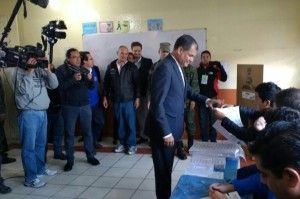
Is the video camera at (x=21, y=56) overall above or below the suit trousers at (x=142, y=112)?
above

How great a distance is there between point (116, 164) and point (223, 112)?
7.13 feet

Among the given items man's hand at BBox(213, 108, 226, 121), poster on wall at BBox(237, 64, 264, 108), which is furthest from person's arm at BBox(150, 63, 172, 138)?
poster on wall at BBox(237, 64, 264, 108)

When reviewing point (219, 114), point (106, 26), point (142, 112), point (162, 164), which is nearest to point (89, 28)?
point (106, 26)

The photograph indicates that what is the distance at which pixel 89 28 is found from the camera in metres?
4.95

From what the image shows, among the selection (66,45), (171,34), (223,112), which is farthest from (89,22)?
(223,112)

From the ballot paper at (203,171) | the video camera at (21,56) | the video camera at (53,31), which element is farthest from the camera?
the video camera at (53,31)

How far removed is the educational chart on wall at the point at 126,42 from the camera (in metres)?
4.55

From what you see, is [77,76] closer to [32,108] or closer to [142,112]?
[32,108]

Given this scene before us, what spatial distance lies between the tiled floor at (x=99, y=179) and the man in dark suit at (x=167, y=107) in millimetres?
635

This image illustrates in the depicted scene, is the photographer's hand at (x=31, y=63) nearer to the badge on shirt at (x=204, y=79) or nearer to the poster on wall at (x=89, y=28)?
the poster on wall at (x=89, y=28)

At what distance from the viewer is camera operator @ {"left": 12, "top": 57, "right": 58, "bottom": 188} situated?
301cm

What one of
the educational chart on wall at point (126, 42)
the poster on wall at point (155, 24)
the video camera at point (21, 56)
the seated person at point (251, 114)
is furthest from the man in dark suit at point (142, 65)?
the seated person at point (251, 114)

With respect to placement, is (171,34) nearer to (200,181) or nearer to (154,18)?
(154,18)

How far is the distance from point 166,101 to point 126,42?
2.80 meters
